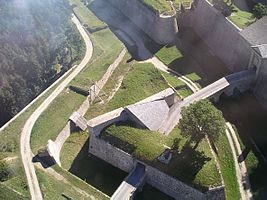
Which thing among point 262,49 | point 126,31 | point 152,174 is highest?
point 262,49

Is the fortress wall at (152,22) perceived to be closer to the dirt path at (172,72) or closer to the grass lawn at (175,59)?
the grass lawn at (175,59)

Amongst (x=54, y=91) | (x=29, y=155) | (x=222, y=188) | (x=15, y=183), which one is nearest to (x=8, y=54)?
(x=54, y=91)

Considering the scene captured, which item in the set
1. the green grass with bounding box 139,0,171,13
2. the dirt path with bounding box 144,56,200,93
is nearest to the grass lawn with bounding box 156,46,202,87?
the dirt path with bounding box 144,56,200,93

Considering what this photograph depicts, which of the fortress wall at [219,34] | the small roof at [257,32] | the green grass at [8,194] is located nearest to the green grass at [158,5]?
the fortress wall at [219,34]

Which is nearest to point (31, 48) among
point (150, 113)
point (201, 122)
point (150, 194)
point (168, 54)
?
point (168, 54)

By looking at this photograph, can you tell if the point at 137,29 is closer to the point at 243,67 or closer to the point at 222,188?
the point at 243,67

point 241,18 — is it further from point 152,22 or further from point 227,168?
point 227,168
